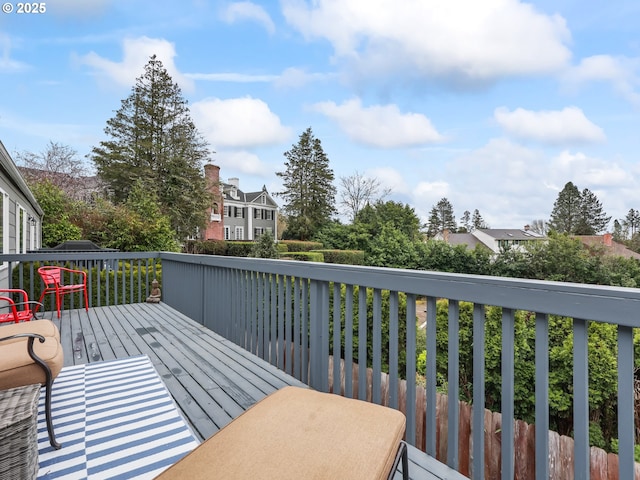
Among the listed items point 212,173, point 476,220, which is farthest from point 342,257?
point 476,220

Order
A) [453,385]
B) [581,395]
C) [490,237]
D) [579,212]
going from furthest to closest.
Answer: [579,212] → [490,237] → [453,385] → [581,395]

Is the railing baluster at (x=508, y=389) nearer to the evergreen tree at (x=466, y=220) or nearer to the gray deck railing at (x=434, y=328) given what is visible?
the gray deck railing at (x=434, y=328)

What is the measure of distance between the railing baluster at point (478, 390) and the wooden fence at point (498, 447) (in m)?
0.18

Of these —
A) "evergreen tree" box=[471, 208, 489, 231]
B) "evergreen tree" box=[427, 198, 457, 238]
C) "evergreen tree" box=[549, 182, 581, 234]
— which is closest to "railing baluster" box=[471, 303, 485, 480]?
"evergreen tree" box=[549, 182, 581, 234]

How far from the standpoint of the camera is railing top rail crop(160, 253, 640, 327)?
3.31 feet

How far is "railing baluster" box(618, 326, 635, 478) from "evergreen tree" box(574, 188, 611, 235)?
1994 inches

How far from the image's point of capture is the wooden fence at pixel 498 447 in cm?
142

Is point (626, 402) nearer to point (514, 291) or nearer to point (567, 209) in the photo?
point (514, 291)

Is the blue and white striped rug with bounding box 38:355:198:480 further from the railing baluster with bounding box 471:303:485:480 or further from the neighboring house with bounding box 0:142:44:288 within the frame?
the neighboring house with bounding box 0:142:44:288

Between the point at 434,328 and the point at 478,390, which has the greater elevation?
the point at 434,328

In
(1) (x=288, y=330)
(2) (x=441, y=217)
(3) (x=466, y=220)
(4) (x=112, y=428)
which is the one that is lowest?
(4) (x=112, y=428)

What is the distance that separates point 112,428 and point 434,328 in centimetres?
190

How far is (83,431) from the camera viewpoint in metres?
2.01

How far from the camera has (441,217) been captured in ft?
195
